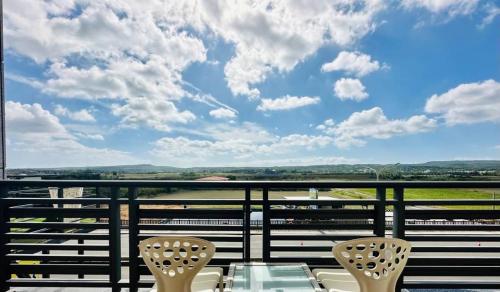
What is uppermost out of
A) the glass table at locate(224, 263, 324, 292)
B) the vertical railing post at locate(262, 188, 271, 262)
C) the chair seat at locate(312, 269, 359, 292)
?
the vertical railing post at locate(262, 188, 271, 262)

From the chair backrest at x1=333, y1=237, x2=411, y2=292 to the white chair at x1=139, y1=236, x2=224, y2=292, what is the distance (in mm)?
828

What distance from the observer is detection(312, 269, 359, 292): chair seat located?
2.01 meters

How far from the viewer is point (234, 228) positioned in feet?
8.86

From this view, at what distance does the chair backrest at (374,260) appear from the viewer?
1.73 metres

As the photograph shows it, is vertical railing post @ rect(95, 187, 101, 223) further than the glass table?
Yes

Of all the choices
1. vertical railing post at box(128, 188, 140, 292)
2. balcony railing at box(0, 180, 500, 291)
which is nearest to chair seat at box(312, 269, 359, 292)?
balcony railing at box(0, 180, 500, 291)

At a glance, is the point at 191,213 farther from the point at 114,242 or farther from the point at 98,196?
the point at 98,196

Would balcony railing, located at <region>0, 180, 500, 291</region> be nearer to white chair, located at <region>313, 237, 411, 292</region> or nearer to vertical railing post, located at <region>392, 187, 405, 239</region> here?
vertical railing post, located at <region>392, 187, 405, 239</region>

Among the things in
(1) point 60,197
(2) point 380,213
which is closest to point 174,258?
(1) point 60,197

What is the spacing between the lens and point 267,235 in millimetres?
2699

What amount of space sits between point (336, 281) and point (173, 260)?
118 cm

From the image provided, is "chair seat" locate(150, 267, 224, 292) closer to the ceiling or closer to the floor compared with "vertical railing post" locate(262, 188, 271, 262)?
closer to the floor

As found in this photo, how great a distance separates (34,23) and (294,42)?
9.09 meters

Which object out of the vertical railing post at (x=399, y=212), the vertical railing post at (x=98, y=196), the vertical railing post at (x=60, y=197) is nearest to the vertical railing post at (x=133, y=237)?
the vertical railing post at (x=98, y=196)
